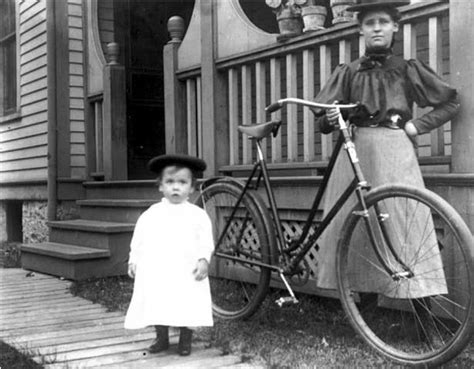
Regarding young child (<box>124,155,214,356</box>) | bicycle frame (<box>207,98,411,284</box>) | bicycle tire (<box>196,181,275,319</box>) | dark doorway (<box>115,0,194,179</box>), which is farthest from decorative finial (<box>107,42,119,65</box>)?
young child (<box>124,155,214,356</box>)

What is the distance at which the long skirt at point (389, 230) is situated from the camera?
10.2ft

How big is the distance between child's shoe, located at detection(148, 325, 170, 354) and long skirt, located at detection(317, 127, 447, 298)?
825mm

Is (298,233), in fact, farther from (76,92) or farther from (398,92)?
(76,92)

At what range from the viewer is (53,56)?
7637 millimetres

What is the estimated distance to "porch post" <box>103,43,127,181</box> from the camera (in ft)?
22.4

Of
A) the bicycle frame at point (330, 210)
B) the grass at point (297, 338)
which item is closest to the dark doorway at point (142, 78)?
the grass at point (297, 338)

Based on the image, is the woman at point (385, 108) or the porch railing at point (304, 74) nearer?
the woman at point (385, 108)

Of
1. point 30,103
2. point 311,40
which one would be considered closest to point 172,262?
point 311,40

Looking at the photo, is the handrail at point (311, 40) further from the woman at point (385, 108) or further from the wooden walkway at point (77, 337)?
the wooden walkway at point (77, 337)

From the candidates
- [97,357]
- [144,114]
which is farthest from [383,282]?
[144,114]

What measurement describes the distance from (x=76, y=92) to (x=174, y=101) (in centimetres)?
236

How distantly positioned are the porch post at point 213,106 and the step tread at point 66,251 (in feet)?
3.80

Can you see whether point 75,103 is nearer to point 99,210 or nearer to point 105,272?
point 99,210

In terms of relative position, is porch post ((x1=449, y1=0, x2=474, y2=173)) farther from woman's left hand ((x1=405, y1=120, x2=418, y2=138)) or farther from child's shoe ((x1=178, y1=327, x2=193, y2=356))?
child's shoe ((x1=178, y1=327, x2=193, y2=356))
